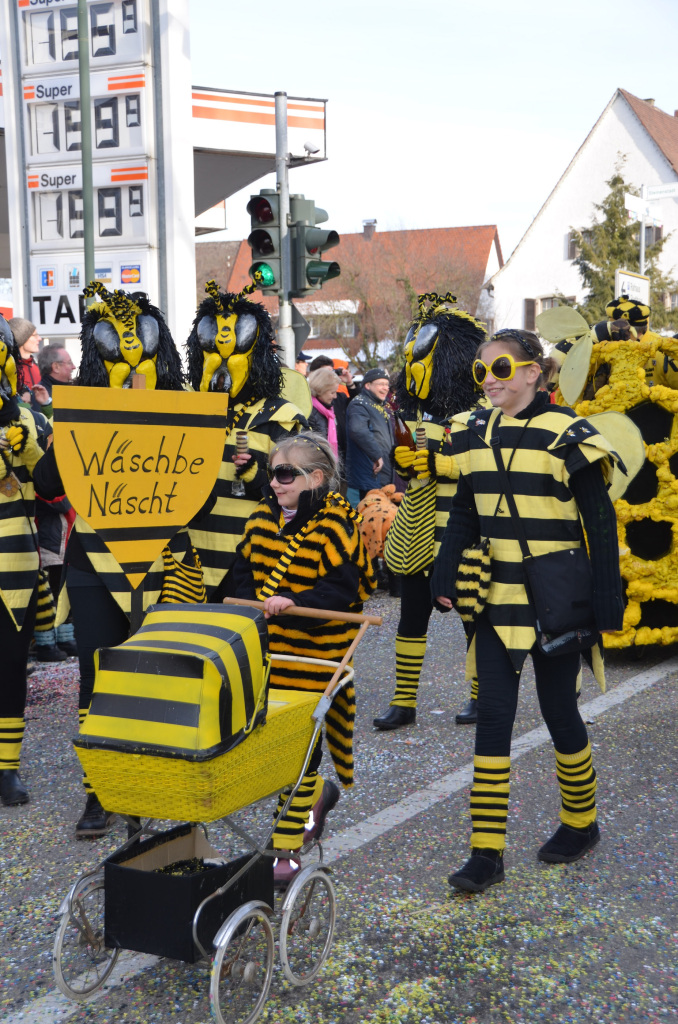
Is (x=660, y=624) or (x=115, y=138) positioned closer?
(x=660, y=624)

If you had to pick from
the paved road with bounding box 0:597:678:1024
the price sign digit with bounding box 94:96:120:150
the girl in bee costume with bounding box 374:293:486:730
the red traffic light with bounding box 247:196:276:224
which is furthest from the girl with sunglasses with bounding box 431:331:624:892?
the price sign digit with bounding box 94:96:120:150

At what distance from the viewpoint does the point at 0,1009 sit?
275cm

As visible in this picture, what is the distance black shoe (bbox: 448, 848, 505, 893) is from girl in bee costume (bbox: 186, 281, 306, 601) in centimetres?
160

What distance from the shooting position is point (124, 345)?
4.21 meters

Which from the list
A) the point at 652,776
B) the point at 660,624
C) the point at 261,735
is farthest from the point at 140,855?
the point at 660,624

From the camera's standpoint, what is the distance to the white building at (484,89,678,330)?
38000 millimetres

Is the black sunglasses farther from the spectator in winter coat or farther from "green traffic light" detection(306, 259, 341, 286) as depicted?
the spectator in winter coat

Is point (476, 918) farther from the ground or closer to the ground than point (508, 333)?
closer to the ground

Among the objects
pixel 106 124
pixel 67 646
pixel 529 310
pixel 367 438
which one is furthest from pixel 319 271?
pixel 529 310

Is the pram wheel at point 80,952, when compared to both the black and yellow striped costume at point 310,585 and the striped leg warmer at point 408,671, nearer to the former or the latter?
the black and yellow striped costume at point 310,585

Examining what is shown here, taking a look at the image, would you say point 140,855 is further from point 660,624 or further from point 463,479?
point 660,624

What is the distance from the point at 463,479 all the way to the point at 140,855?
1.65m

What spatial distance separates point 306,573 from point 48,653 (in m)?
4.06

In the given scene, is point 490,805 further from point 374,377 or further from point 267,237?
point 374,377
